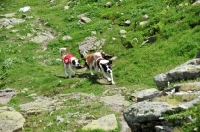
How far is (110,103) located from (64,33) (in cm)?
1981

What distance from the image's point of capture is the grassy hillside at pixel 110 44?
21.1 meters

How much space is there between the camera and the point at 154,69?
822 inches

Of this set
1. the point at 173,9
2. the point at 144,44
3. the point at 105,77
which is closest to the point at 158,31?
the point at 144,44

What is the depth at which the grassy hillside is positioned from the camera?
21.1 m

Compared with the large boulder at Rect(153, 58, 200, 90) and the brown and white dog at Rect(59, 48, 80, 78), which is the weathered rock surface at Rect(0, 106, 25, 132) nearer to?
the large boulder at Rect(153, 58, 200, 90)

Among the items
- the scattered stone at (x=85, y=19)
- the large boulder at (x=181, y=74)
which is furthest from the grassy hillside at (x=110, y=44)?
the large boulder at (x=181, y=74)

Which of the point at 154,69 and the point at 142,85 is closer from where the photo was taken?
the point at 142,85

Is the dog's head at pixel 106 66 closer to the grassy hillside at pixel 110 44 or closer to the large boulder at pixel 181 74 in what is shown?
the grassy hillside at pixel 110 44

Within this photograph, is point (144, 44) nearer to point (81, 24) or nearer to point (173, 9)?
point (173, 9)

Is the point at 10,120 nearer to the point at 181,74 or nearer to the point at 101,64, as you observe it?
the point at 181,74

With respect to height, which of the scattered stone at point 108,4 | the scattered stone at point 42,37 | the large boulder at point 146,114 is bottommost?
the scattered stone at point 42,37

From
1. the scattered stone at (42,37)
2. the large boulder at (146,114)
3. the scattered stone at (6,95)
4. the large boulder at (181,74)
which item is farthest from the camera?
the scattered stone at (42,37)

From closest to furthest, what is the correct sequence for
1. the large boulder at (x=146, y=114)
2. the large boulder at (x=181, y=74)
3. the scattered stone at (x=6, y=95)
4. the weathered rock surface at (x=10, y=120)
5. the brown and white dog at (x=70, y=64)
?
the large boulder at (x=146, y=114) → the large boulder at (x=181, y=74) → the weathered rock surface at (x=10, y=120) → the scattered stone at (x=6, y=95) → the brown and white dog at (x=70, y=64)

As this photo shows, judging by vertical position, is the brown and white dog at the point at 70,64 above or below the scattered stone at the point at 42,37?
above
